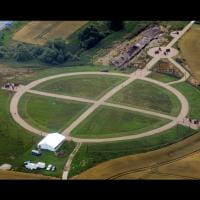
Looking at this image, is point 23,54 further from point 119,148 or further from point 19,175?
point 19,175

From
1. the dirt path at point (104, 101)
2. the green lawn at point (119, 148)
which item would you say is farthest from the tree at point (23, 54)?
the green lawn at point (119, 148)

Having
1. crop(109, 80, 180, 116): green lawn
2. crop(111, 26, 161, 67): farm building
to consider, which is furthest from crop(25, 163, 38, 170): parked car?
crop(111, 26, 161, 67): farm building

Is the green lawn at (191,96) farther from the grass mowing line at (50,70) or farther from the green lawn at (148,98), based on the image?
the grass mowing line at (50,70)

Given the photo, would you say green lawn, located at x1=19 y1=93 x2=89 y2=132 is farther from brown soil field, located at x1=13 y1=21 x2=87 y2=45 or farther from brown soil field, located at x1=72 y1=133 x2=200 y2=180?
brown soil field, located at x1=13 y1=21 x2=87 y2=45

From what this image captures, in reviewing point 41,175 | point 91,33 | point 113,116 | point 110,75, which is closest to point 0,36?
point 91,33
